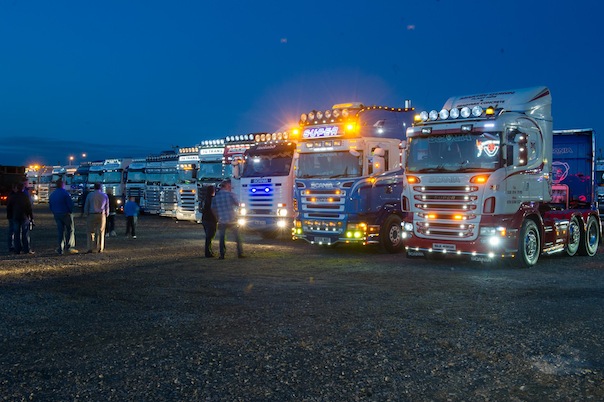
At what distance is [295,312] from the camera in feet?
28.0

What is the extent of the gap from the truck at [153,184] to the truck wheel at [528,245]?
23.2m

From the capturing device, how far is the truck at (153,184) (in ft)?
109

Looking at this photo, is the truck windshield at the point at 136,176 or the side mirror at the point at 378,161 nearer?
the side mirror at the point at 378,161

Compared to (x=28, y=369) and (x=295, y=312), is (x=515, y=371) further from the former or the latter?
(x=28, y=369)

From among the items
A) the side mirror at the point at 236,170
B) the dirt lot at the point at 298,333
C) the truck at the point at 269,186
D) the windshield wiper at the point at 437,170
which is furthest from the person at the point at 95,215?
the windshield wiper at the point at 437,170

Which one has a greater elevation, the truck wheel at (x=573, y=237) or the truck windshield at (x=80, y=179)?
the truck windshield at (x=80, y=179)

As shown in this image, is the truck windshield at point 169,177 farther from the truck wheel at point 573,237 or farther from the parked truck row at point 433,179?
the truck wheel at point 573,237

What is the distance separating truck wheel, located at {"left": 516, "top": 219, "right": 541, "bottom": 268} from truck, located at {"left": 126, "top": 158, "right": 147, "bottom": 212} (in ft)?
82.3

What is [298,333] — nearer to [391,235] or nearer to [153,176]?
[391,235]

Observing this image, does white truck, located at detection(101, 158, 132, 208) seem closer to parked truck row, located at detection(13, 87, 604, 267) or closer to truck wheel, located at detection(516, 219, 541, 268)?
parked truck row, located at detection(13, 87, 604, 267)

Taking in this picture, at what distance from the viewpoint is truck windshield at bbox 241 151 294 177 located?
20.0m

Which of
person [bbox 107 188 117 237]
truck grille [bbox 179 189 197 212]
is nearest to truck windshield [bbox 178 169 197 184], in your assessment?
truck grille [bbox 179 189 197 212]

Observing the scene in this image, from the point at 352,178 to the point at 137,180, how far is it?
22040 mm

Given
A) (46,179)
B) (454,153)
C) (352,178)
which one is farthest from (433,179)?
(46,179)
